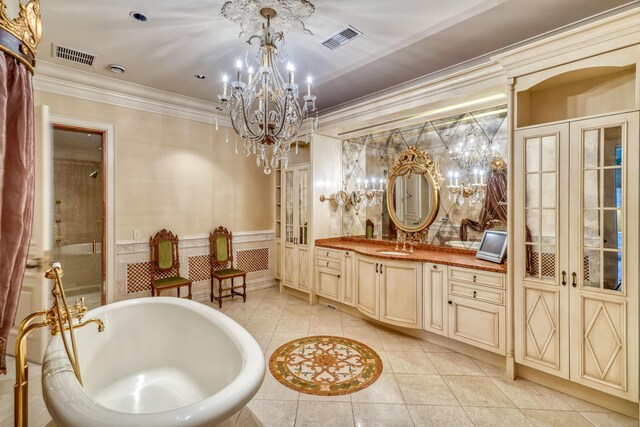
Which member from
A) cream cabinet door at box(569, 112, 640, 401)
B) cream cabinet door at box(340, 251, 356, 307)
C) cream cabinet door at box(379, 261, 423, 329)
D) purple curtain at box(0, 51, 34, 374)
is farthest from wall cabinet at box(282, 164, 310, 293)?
purple curtain at box(0, 51, 34, 374)

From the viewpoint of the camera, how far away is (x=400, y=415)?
2.08m

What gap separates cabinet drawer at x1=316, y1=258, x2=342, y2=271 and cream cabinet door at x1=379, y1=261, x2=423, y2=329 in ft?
2.56

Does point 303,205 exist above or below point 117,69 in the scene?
below

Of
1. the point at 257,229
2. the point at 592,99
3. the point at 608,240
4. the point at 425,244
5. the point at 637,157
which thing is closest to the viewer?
the point at 637,157

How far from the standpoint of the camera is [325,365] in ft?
8.99

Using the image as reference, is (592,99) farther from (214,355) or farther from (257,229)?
(257,229)

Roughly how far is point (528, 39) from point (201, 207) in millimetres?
4258

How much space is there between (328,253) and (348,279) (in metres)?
0.48

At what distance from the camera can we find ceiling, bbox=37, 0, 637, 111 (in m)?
2.27

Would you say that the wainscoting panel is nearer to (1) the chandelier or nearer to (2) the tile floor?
(2) the tile floor

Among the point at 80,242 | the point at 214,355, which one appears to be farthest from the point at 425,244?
the point at 80,242

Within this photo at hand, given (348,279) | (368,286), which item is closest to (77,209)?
(348,279)

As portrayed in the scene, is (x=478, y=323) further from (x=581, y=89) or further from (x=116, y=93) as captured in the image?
(x=116, y=93)

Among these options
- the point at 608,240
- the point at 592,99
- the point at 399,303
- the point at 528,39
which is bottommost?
the point at 399,303
